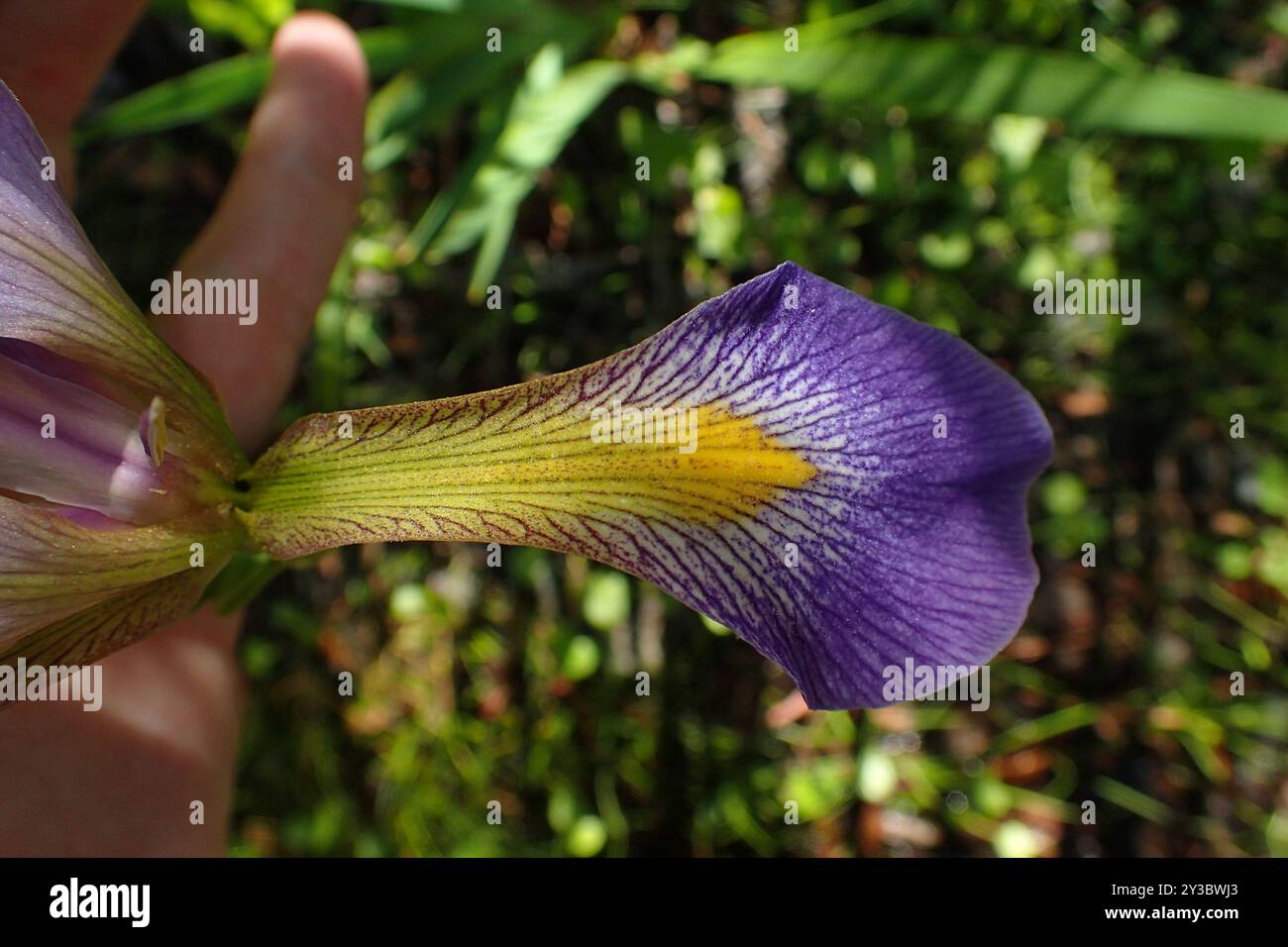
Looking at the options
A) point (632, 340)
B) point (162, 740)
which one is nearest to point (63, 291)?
point (162, 740)

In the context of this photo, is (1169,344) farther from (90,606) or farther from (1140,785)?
(90,606)

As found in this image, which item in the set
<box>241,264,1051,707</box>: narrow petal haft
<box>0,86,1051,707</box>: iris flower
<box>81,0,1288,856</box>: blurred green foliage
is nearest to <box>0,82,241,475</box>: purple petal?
<box>0,86,1051,707</box>: iris flower

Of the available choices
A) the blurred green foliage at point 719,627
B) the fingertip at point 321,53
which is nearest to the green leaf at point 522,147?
the blurred green foliage at point 719,627

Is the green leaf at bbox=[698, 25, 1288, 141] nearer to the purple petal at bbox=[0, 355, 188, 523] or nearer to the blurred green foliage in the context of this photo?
the blurred green foliage

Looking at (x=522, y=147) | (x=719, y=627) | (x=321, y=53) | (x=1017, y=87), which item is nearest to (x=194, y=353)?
(x=321, y=53)

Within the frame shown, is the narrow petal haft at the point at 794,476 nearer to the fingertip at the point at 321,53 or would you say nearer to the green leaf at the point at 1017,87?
the green leaf at the point at 1017,87

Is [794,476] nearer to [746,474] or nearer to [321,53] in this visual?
[746,474]
